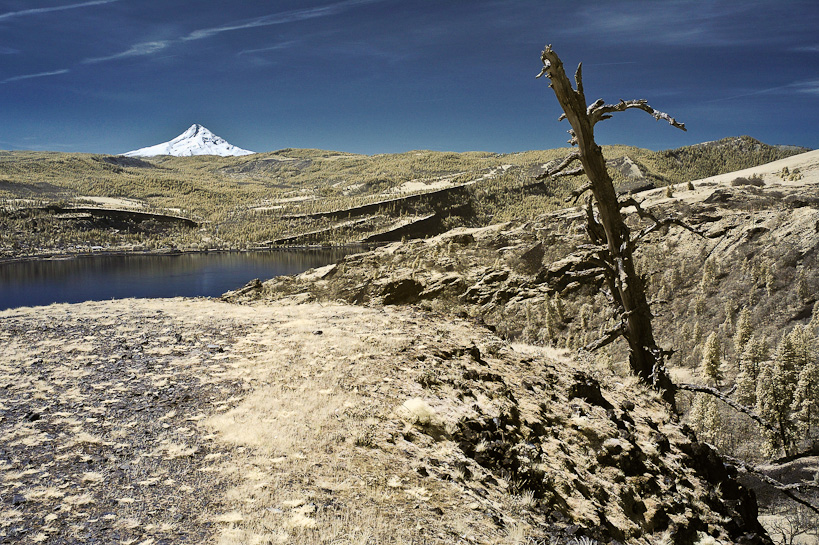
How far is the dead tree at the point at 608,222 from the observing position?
25.4ft

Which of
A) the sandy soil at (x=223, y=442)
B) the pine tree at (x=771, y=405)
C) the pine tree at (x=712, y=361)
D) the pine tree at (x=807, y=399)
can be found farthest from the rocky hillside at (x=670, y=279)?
the sandy soil at (x=223, y=442)

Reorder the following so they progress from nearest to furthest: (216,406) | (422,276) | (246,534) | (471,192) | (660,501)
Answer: (246,534)
(660,501)
(216,406)
(422,276)
(471,192)

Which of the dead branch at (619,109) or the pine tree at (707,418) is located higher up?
the dead branch at (619,109)

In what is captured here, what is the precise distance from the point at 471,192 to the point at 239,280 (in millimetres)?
122791

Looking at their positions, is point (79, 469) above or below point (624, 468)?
above

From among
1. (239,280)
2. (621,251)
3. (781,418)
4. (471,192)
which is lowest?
(781,418)

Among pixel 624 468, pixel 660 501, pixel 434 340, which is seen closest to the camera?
pixel 660 501

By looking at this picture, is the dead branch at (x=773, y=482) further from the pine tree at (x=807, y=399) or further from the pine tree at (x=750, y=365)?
the pine tree at (x=750, y=365)

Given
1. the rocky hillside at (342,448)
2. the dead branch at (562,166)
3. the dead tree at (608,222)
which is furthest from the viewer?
the dead branch at (562,166)

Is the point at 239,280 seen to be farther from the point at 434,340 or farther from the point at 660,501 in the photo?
the point at 660,501

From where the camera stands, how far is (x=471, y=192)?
186625mm

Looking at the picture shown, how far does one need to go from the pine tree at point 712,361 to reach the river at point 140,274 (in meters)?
58.9

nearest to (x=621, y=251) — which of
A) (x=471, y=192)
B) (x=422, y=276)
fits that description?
(x=422, y=276)

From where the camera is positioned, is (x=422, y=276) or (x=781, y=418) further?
(x=422, y=276)
